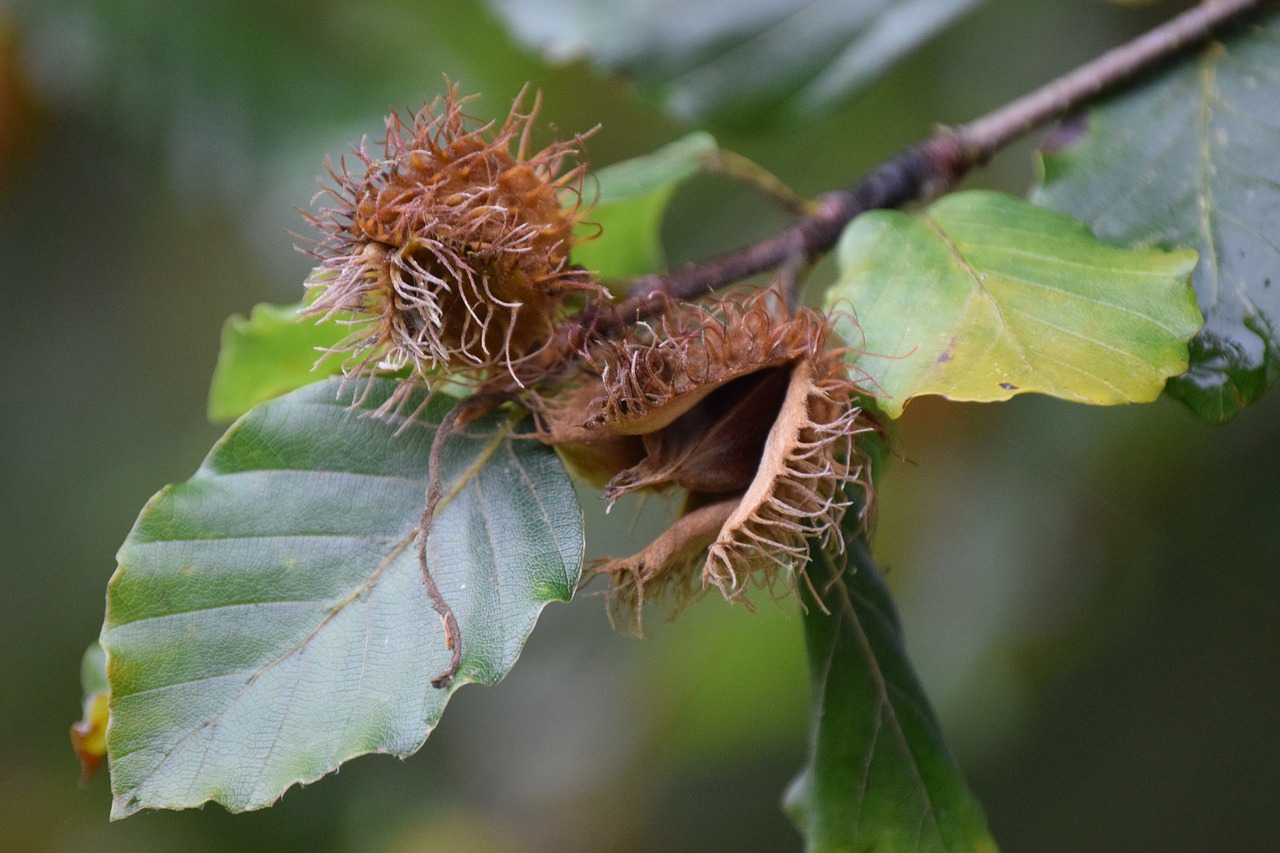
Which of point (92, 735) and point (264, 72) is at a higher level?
point (264, 72)

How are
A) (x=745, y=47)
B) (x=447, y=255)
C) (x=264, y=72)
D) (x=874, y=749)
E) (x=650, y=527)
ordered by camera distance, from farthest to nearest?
(x=264, y=72), (x=650, y=527), (x=745, y=47), (x=874, y=749), (x=447, y=255)

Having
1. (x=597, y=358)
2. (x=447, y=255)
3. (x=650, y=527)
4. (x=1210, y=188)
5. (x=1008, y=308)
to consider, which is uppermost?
(x=447, y=255)

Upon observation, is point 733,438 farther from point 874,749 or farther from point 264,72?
point 264,72

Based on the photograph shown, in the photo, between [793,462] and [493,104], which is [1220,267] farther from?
[493,104]

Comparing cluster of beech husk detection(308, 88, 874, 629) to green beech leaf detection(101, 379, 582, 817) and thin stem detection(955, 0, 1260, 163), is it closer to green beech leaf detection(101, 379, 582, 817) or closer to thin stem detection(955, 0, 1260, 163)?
green beech leaf detection(101, 379, 582, 817)

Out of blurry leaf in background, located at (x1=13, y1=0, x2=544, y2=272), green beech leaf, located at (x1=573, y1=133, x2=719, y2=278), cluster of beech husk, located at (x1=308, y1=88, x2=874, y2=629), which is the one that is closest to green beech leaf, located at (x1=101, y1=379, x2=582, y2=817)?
cluster of beech husk, located at (x1=308, y1=88, x2=874, y2=629)

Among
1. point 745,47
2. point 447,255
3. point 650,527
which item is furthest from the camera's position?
point 650,527

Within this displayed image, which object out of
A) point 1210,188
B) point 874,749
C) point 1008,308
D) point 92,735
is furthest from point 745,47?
point 92,735
